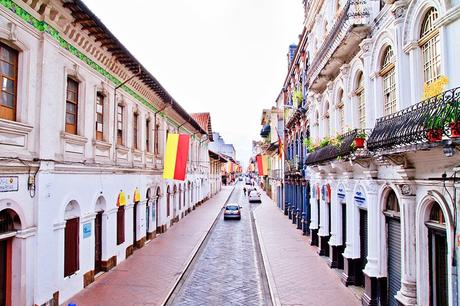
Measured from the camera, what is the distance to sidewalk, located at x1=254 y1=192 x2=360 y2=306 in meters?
10.8

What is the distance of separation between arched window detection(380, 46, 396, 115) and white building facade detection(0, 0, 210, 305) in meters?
8.03

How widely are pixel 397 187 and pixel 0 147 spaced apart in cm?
883

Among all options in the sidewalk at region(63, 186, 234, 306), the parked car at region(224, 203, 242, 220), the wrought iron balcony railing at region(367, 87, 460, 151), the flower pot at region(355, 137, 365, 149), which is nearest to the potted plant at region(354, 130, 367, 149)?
the flower pot at region(355, 137, 365, 149)

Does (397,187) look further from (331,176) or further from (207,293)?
(207,293)

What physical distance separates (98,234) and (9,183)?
18.6 ft

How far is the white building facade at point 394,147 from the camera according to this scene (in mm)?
6324

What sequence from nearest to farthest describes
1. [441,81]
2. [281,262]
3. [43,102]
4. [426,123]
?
[426,123] < [441,81] < [43,102] < [281,262]

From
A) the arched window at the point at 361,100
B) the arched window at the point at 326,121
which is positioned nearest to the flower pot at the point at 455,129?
the arched window at the point at 361,100

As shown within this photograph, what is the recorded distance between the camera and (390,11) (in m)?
8.58

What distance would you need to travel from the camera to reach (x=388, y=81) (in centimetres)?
954

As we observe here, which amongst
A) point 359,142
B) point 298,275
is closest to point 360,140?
point 359,142

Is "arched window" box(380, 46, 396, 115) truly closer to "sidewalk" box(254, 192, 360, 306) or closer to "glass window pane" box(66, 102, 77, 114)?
"sidewalk" box(254, 192, 360, 306)

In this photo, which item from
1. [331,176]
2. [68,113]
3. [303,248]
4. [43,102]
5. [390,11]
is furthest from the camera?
[303,248]

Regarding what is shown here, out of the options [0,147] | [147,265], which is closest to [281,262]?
[147,265]
